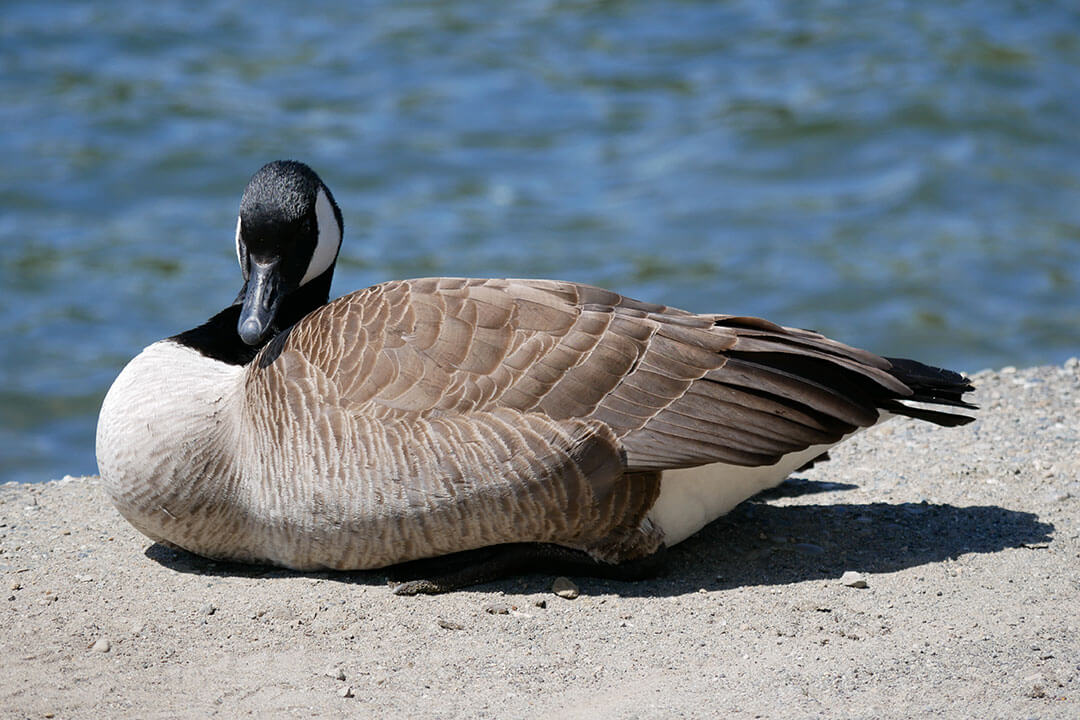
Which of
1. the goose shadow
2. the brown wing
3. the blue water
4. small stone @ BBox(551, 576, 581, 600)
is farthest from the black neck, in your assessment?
the blue water

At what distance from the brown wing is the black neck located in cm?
49

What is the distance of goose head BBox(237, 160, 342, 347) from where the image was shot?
5.57m

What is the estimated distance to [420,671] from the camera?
4.50 metres

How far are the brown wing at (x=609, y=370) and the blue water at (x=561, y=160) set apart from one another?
4010 millimetres

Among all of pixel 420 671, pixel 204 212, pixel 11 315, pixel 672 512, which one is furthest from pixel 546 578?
pixel 204 212

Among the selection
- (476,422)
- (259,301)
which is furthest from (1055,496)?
(259,301)

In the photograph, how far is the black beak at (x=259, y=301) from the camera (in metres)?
5.42

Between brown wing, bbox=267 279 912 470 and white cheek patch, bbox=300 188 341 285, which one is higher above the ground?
white cheek patch, bbox=300 188 341 285

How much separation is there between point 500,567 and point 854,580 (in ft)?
4.82

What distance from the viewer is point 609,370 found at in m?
5.12

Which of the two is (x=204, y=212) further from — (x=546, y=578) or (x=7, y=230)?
(x=546, y=578)

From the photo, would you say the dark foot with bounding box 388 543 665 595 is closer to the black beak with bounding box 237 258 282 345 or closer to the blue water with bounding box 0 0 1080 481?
the black beak with bounding box 237 258 282 345

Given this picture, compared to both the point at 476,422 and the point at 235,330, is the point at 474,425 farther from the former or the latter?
the point at 235,330

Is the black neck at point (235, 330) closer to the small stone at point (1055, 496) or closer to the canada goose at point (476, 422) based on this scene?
the canada goose at point (476, 422)
